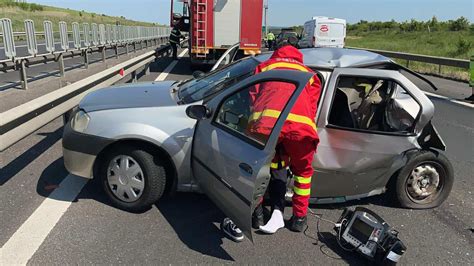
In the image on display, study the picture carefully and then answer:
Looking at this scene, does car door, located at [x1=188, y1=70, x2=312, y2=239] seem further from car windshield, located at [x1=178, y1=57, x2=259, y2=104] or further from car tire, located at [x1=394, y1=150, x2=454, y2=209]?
car tire, located at [x1=394, y1=150, x2=454, y2=209]

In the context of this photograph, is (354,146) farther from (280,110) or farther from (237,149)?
(237,149)

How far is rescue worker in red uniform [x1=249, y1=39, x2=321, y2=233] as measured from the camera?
3.20m

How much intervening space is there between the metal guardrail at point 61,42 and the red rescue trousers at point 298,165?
788 cm

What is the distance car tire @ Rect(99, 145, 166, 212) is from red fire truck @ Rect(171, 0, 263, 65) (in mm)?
11007

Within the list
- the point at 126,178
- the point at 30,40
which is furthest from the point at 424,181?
the point at 30,40

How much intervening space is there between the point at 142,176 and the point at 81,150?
2.07 feet

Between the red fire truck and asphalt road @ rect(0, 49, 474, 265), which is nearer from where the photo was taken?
asphalt road @ rect(0, 49, 474, 265)

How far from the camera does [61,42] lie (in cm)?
1338

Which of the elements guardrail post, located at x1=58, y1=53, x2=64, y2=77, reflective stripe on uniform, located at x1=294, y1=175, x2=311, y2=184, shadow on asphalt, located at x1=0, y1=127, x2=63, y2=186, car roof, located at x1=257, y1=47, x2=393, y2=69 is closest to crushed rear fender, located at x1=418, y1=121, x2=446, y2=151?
car roof, located at x1=257, y1=47, x2=393, y2=69

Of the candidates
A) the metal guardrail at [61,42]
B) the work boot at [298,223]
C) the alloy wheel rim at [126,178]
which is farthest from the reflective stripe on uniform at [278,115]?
the metal guardrail at [61,42]

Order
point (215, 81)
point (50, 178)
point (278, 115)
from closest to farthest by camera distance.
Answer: point (278, 115)
point (215, 81)
point (50, 178)

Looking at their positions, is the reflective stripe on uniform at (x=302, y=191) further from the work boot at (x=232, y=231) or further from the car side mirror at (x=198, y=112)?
the car side mirror at (x=198, y=112)

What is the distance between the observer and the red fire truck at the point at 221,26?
14.3 meters

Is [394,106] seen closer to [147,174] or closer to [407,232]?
[407,232]
